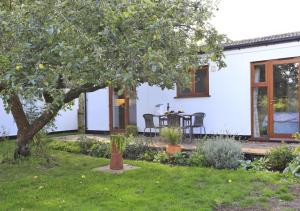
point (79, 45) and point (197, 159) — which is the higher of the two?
point (79, 45)

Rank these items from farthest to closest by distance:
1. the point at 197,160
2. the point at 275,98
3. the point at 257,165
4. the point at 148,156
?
the point at 275,98 < the point at 148,156 < the point at 197,160 < the point at 257,165

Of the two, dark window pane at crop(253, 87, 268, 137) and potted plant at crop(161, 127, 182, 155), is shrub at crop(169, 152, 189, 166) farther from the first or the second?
dark window pane at crop(253, 87, 268, 137)

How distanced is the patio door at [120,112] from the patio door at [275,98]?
510cm

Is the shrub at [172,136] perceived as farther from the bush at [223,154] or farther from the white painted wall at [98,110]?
the white painted wall at [98,110]

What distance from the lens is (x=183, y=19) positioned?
6.86m

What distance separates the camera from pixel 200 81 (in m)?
14.2

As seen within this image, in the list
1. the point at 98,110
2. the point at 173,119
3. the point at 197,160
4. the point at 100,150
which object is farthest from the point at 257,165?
the point at 98,110

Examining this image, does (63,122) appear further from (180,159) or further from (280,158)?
(280,158)

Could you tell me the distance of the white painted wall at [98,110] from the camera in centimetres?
1686

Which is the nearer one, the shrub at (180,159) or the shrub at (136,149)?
the shrub at (180,159)

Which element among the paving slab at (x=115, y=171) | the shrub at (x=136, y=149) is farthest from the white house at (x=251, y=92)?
the paving slab at (x=115, y=171)

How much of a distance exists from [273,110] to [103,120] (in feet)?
23.9

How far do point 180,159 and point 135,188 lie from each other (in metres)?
2.52

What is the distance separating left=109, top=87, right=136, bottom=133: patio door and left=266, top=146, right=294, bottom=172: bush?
27.0 feet
